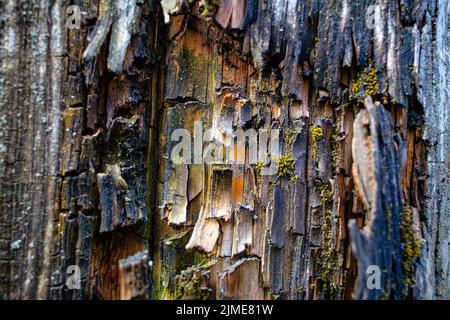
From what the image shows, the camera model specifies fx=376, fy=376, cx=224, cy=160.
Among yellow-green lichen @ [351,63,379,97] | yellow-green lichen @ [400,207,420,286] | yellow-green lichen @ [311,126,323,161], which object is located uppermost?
yellow-green lichen @ [351,63,379,97]

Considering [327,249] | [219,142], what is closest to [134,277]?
[219,142]

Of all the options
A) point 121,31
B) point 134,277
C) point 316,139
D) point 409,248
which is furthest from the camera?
point 316,139

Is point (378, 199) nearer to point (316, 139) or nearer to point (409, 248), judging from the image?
point (409, 248)

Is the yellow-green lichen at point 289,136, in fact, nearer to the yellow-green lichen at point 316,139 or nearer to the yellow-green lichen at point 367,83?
the yellow-green lichen at point 316,139

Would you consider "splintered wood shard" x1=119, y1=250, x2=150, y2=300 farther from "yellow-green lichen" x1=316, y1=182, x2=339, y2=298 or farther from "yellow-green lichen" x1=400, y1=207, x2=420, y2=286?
"yellow-green lichen" x1=400, y1=207, x2=420, y2=286

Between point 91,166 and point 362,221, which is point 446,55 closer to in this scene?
point 362,221

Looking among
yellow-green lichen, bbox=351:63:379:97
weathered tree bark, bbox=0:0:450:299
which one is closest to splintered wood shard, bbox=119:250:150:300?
weathered tree bark, bbox=0:0:450:299

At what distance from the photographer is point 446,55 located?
211 cm

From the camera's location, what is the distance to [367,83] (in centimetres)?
197

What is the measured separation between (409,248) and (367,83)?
856 mm

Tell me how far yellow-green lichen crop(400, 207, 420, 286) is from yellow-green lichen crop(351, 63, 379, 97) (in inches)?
25.3

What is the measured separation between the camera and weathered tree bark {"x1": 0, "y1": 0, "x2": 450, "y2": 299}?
1875mm

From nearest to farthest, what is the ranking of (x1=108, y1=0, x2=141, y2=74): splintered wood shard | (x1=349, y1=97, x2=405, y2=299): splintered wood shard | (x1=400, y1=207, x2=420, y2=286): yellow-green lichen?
(x1=349, y1=97, x2=405, y2=299): splintered wood shard
(x1=400, y1=207, x2=420, y2=286): yellow-green lichen
(x1=108, y1=0, x2=141, y2=74): splintered wood shard
